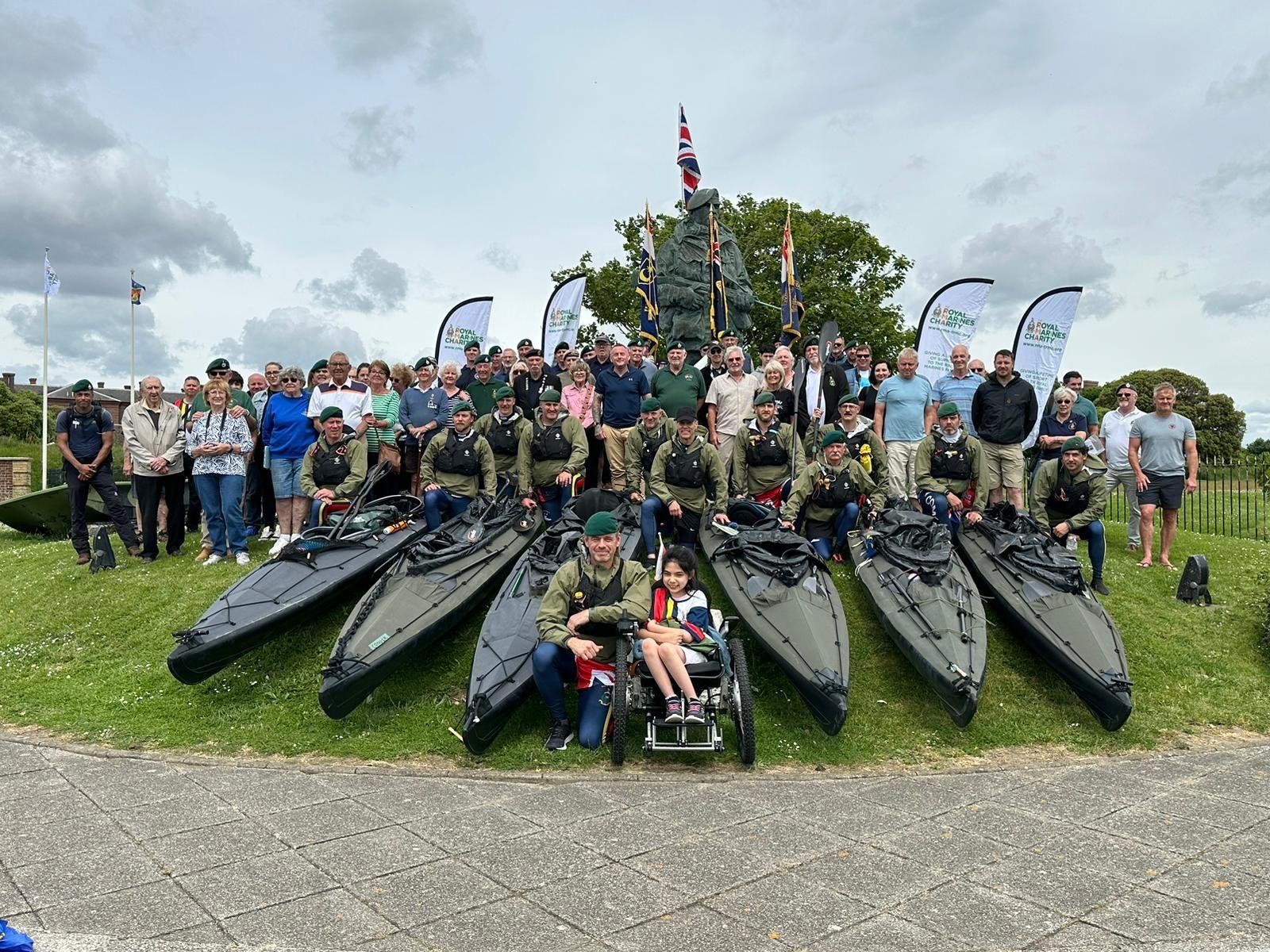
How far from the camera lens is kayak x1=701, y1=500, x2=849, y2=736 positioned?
16.9 ft

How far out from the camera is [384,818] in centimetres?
409

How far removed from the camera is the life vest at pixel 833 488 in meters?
7.36

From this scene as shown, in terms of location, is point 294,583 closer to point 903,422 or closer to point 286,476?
point 286,476

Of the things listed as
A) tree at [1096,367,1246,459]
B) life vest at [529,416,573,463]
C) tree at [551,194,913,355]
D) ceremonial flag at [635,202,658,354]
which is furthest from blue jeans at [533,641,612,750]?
tree at [1096,367,1246,459]

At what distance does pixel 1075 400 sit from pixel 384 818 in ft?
25.2

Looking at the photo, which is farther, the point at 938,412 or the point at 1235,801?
the point at 938,412

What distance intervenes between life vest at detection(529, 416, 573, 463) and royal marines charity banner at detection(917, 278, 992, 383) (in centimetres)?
533

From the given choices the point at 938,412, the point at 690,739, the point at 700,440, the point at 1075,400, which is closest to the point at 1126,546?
the point at 1075,400

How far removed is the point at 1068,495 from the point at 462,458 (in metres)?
5.38

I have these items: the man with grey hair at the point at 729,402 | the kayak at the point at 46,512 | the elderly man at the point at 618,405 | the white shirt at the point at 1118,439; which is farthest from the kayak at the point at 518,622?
the kayak at the point at 46,512

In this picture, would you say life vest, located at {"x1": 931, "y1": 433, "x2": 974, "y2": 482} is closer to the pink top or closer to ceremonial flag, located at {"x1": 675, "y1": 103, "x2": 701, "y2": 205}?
the pink top

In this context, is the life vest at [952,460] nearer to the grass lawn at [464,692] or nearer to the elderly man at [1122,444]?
the grass lawn at [464,692]

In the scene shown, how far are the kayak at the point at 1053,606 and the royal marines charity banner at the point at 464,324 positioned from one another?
7.82 meters

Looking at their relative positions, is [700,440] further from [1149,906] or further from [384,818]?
[1149,906]
